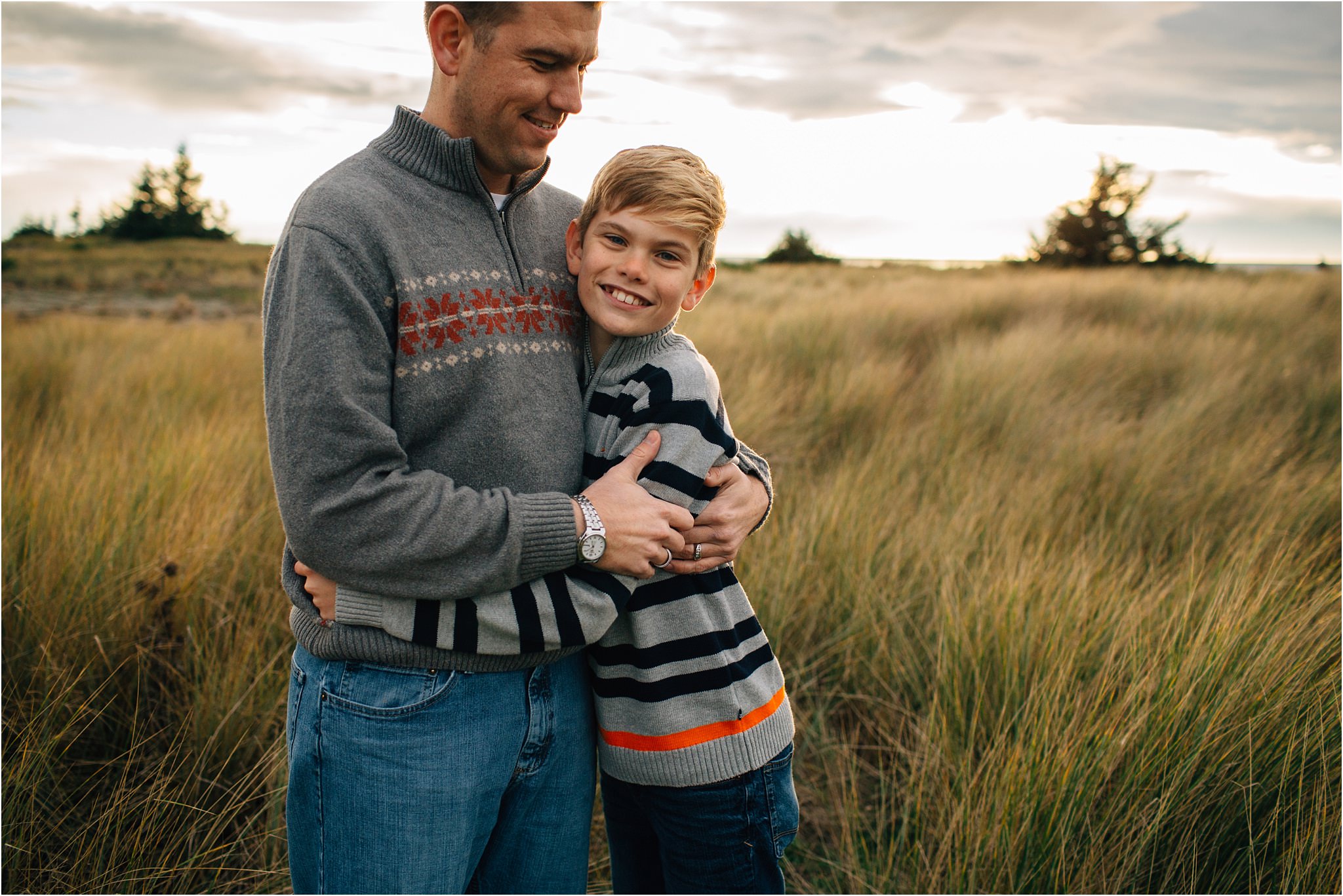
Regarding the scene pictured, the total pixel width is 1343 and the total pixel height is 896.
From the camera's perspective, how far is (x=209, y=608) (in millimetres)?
2705

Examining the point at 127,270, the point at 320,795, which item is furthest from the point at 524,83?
the point at 127,270

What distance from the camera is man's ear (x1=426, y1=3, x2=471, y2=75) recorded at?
1302 millimetres

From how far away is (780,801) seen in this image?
4.84ft

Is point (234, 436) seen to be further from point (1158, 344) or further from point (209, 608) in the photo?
point (1158, 344)

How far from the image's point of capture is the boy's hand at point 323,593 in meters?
1.26

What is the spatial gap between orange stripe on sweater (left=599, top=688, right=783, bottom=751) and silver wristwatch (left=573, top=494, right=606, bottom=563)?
0.38 m

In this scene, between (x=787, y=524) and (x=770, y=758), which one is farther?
(x=787, y=524)

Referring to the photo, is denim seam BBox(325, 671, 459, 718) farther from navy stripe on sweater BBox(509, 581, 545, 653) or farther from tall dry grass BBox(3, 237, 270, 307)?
tall dry grass BBox(3, 237, 270, 307)

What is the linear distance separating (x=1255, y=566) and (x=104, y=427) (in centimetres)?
571

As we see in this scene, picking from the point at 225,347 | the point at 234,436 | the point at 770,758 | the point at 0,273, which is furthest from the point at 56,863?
the point at 0,273

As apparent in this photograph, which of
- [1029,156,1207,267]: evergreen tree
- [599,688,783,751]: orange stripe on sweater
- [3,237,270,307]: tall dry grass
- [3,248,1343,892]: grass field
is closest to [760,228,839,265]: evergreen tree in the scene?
[1029,156,1207,267]: evergreen tree

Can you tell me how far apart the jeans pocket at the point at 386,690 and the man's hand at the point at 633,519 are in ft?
1.07

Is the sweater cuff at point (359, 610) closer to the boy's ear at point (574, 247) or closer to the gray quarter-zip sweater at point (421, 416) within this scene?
the gray quarter-zip sweater at point (421, 416)

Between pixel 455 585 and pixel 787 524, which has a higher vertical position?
pixel 455 585
